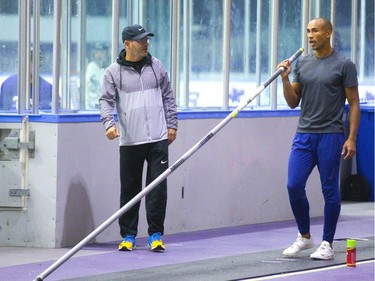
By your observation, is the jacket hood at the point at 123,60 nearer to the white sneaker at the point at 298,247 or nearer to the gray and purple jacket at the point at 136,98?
the gray and purple jacket at the point at 136,98

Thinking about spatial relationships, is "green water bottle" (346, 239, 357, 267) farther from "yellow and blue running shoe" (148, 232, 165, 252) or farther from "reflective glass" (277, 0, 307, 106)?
"reflective glass" (277, 0, 307, 106)

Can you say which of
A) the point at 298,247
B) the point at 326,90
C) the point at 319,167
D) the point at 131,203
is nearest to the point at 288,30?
the point at 326,90

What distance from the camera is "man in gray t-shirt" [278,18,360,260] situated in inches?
409

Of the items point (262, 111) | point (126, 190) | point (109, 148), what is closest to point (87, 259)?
point (126, 190)

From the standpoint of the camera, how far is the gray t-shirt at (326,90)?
10375 mm

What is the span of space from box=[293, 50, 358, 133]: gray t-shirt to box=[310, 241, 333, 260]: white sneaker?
96cm

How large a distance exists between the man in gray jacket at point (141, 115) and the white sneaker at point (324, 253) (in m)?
1.42

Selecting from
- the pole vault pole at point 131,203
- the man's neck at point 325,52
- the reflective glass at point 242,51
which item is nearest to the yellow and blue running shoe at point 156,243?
the pole vault pole at point 131,203

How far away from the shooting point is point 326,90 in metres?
10.4

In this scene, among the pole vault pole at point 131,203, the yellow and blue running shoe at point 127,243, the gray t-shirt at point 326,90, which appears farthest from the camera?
the yellow and blue running shoe at point 127,243

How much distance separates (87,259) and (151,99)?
1.53m

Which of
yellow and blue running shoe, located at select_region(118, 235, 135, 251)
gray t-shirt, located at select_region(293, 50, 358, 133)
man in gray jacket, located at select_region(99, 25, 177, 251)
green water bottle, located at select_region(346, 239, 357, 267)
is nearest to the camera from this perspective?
green water bottle, located at select_region(346, 239, 357, 267)

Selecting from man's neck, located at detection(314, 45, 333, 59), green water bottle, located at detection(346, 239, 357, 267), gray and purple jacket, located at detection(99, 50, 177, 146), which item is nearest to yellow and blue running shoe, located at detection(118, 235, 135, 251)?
gray and purple jacket, located at detection(99, 50, 177, 146)

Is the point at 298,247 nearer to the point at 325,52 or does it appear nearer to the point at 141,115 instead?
the point at 325,52
